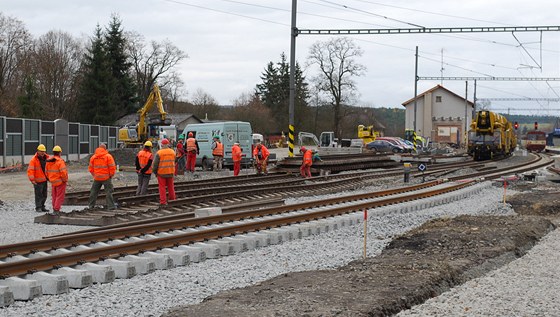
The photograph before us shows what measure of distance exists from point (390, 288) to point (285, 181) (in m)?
16.5

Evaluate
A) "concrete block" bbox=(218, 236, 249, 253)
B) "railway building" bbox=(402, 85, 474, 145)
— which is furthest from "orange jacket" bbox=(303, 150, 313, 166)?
"railway building" bbox=(402, 85, 474, 145)

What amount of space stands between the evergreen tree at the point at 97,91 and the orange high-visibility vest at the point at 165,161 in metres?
52.1

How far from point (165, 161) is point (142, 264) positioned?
727 centimetres

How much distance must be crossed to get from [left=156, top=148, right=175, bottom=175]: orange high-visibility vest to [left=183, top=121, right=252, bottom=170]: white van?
54.4ft

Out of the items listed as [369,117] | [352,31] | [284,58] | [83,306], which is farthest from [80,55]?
[83,306]

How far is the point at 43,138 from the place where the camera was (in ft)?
124

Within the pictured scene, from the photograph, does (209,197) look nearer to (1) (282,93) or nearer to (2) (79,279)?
(2) (79,279)

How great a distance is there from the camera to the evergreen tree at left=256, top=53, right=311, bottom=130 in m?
87.9

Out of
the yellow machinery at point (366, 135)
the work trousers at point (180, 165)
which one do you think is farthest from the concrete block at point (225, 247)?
the yellow machinery at point (366, 135)

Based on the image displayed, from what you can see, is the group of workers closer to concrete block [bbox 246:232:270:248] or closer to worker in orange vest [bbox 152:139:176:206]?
worker in orange vest [bbox 152:139:176:206]

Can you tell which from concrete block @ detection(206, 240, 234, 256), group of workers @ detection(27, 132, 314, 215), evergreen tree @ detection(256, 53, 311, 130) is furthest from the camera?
evergreen tree @ detection(256, 53, 311, 130)

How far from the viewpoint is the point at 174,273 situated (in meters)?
9.40

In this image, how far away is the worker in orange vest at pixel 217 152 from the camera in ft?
103

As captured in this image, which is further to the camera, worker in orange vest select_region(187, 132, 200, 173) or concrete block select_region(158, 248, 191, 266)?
worker in orange vest select_region(187, 132, 200, 173)
